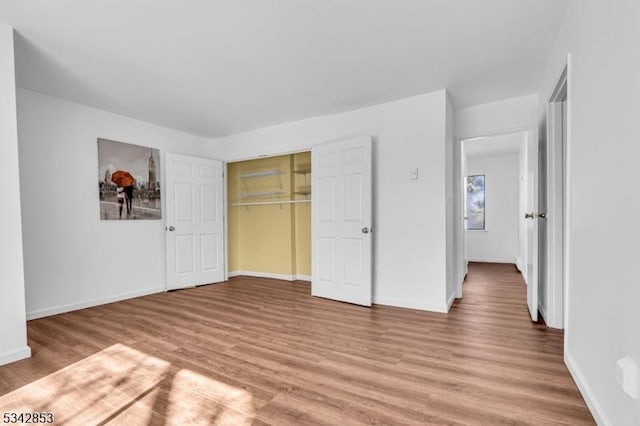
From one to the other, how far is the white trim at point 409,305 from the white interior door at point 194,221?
2863 millimetres

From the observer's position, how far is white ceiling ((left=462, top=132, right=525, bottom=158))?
634 centimetres

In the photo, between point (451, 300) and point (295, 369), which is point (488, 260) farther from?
point (295, 369)

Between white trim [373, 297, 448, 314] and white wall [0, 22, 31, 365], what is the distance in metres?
3.35

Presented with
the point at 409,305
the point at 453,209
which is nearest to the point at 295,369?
the point at 409,305

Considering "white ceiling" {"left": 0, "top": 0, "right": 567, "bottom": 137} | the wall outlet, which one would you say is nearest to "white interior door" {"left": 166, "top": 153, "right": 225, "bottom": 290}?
"white ceiling" {"left": 0, "top": 0, "right": 567, "bottom": 137}

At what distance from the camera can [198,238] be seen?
5227 millimetres

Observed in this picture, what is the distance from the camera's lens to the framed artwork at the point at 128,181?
418cm

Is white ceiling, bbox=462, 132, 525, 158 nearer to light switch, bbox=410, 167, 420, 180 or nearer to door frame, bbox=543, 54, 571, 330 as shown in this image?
light switch, bbox=410, 167, 420, 180

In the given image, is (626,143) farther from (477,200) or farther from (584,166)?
(477,200)

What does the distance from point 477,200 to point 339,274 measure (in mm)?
5672

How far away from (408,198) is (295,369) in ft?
7.66

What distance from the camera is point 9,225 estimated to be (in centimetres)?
244

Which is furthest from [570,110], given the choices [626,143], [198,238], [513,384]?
[198,238]

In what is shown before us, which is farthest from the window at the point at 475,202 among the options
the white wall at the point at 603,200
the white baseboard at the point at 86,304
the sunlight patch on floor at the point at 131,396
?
the sunlight patch on floor at the point at 131,396
